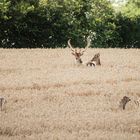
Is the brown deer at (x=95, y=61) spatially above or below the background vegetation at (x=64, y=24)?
below

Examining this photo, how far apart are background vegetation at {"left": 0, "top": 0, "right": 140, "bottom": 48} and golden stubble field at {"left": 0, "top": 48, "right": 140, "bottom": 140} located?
1304cm

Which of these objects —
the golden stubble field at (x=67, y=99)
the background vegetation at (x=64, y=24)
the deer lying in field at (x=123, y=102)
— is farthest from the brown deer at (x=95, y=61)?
the background vegetation at (x=64, y=24)

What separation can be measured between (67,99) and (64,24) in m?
29.2

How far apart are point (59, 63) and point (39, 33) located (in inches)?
635

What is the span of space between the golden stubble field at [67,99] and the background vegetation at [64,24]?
1304 centimetres

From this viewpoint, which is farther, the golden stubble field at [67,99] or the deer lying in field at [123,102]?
the deer lying in field at [123,102]

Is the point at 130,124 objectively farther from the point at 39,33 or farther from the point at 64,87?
the point at 39,33

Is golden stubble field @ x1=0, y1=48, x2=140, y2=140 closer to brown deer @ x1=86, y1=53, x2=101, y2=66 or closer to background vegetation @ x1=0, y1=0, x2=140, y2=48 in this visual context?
brown deer @ x1=86, y1=53, x2=101, y2=66

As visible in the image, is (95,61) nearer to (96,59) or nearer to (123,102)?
(96,59)

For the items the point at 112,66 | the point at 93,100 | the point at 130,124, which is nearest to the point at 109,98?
the point at 93,100

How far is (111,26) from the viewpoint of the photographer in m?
48.6

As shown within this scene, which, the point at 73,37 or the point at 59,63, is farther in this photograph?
the point at 73,37

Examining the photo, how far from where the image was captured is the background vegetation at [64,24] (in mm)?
42281

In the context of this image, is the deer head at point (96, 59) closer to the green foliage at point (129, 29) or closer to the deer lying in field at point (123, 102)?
the deer lying in field at point (123, 102)
